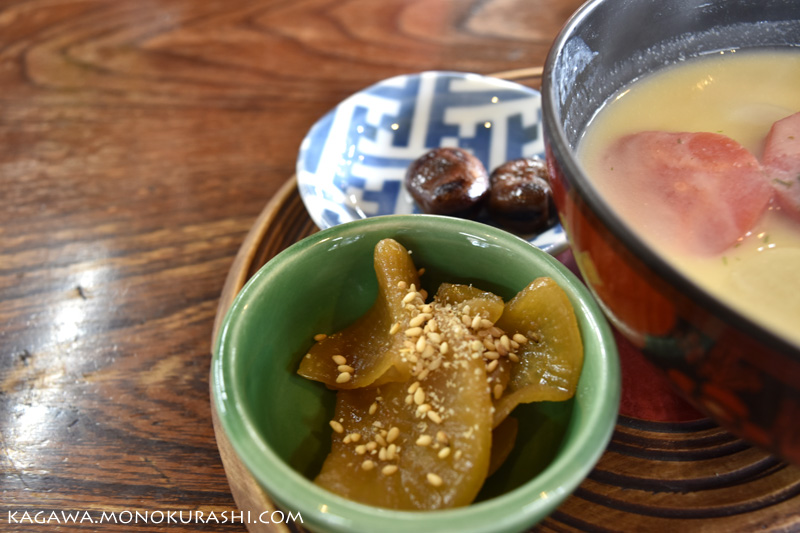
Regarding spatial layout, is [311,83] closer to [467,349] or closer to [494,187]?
[494,187]

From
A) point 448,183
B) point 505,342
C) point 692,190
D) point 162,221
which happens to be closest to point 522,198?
point 448,183

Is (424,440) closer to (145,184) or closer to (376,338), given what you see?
(376,338)

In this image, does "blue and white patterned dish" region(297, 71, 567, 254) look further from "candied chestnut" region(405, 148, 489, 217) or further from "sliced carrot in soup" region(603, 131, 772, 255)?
"sliced carrot in soup" region(603, 131, 772, 255)

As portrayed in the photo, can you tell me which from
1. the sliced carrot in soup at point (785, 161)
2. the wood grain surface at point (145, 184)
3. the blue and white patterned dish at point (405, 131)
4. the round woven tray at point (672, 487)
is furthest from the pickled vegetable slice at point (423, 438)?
the blue and white patterned dish at point (405, 131)

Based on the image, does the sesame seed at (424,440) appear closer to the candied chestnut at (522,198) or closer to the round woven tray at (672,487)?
the round woven tray at (672,487)

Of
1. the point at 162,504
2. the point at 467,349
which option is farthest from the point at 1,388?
the point at 467,349

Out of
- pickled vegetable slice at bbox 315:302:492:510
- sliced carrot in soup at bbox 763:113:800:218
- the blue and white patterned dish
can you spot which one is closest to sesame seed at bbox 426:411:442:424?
pickled vegetable slice at bbox 315:302:492:510
